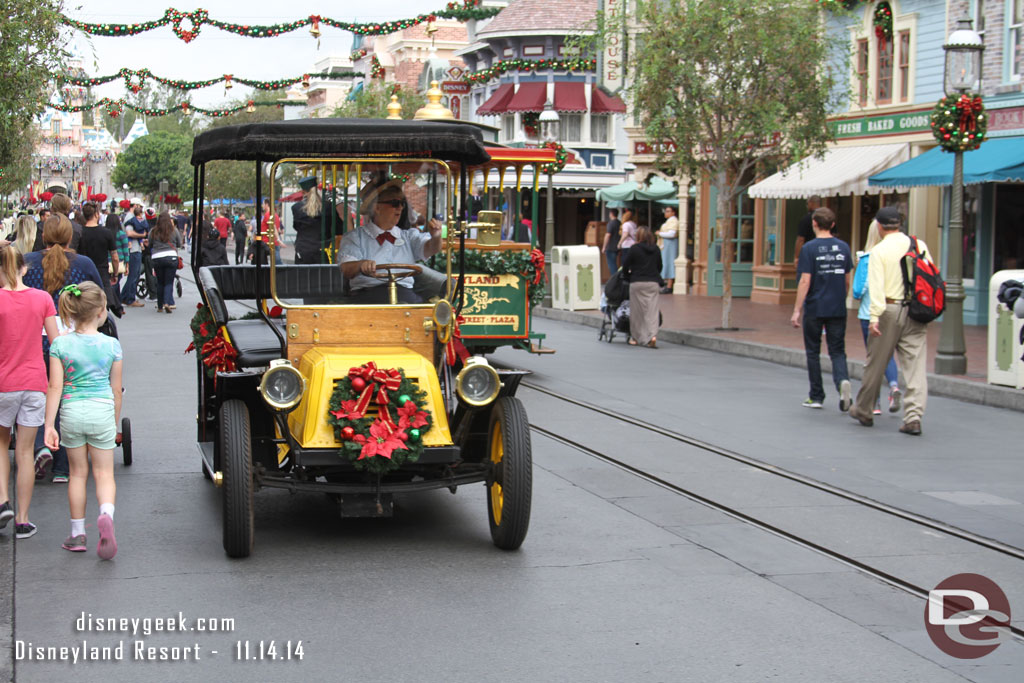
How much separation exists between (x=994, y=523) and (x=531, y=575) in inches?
121

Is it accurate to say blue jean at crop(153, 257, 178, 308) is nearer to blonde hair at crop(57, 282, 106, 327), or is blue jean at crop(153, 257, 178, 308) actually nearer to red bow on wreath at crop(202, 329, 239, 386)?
red bow on wreath at crop(202, 329, 239, 386)

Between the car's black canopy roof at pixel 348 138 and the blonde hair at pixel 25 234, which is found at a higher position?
the car's black canopy roof at pixel 348 138

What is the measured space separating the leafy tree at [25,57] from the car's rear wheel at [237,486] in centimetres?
906

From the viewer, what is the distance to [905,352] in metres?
11.2

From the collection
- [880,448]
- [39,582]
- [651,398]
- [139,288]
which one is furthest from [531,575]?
[139,288]

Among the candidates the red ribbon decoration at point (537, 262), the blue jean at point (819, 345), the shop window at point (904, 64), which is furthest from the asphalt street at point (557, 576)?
the shop window at point (904, 64)

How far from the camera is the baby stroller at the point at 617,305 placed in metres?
18.8

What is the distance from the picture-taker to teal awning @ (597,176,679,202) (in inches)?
1383

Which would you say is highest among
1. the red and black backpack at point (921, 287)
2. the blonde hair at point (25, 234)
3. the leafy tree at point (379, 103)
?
the leafy tree at point (379, 103)

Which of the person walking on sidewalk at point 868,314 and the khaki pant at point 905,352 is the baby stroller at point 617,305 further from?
the khaki pant at point 905,352

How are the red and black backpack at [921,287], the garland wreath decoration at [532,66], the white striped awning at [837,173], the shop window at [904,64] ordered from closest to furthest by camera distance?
the red and black backpack at [921,287], the white striped awning at [837,173], the shop window at [904,64], the garland wreath decoration at [532,66]

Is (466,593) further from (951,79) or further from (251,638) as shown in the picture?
(951,79)

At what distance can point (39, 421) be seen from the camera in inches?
279

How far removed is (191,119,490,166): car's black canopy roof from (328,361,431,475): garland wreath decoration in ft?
4.51
